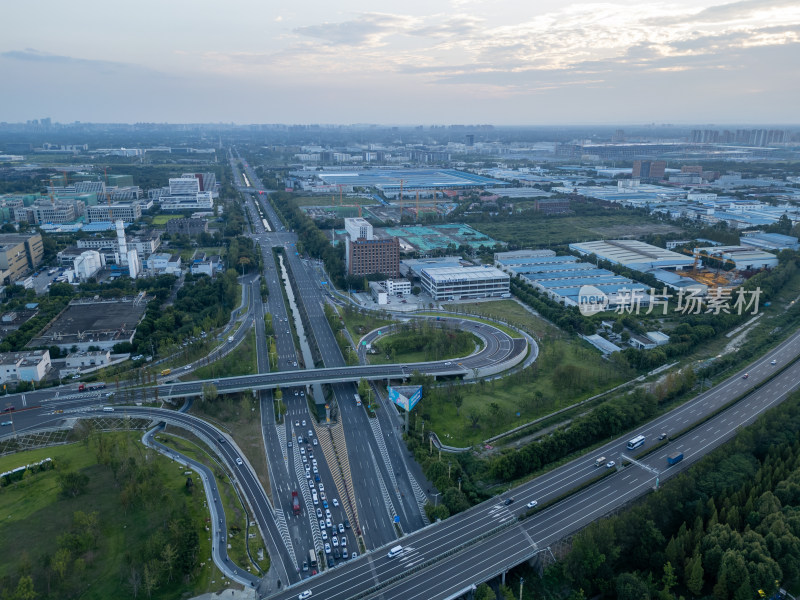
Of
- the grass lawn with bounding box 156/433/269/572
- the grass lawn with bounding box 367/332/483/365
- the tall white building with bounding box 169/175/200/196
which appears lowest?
the grass lawn with bounding box 156/433/269/572

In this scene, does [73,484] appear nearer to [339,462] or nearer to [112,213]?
[339,462]

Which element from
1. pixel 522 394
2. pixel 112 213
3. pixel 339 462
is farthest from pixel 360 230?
pixel 112 213

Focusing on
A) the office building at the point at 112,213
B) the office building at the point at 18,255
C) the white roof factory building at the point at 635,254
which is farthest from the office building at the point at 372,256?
the office building at the point at 112,213

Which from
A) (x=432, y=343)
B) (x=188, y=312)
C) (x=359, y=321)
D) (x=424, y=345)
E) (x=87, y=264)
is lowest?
(x=359, y=321)

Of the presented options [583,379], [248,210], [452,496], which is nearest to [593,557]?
[452,496]

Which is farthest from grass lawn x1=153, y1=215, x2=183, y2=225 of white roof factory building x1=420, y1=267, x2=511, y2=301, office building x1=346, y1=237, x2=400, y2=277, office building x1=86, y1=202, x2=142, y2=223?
white roof factory building x1=420, y1=267, x2=511, y2=301

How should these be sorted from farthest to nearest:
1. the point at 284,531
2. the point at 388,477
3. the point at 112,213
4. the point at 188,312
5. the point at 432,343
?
the point at 112,213 → the point at 188,312 → the point at 432,343 → the point at 388,477 → the point at 284,531

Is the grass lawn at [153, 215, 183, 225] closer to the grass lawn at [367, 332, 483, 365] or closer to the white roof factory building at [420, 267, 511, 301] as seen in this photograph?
the white roof factory building at [420, 267, 511, 301]
